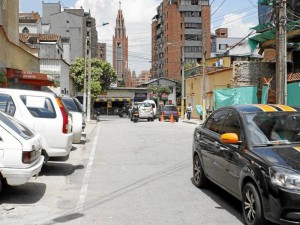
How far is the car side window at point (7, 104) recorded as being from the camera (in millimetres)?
9484

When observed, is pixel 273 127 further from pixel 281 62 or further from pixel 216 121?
pixel 281 62

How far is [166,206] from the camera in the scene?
7160 millimetres

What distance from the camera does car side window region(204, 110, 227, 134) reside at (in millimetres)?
7759

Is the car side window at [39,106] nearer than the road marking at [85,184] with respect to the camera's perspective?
No

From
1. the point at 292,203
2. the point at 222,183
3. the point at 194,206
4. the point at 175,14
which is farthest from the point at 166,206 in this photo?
the point at 175,14

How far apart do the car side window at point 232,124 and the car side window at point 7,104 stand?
4666mm

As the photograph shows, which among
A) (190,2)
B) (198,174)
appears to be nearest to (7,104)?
(198,174)

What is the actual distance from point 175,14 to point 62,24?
124 ft

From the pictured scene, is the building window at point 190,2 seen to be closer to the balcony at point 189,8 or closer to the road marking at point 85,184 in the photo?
the balcony at point 189,8

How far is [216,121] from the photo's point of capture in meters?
8.06

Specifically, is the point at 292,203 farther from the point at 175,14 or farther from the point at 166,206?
the point at 175,14

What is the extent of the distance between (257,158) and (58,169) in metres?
6.39

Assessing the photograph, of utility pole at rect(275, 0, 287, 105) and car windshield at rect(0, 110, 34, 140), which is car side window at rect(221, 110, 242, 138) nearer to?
car windshield at rect(0, 110, 34, 140)

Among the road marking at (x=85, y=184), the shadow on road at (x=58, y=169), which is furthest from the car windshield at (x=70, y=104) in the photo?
the shadow on road at (x=58, y=169)
